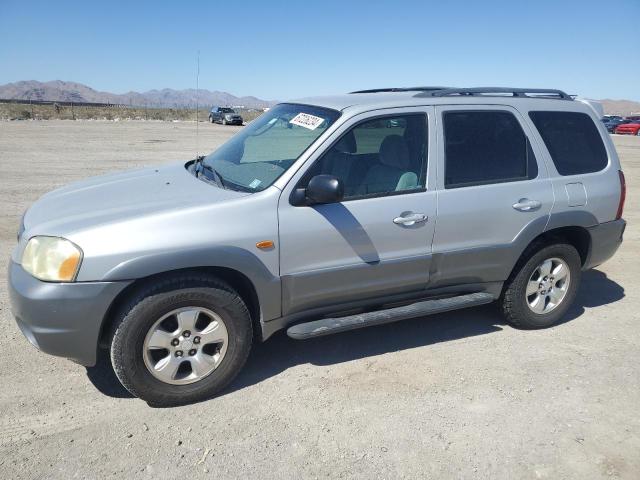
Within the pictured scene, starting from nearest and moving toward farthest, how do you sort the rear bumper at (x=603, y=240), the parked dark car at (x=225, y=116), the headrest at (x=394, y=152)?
the headrest at (x=394, y=152) < the rear bumper at (x=603, y=240) < the parked dark car at (x=225, y=116)

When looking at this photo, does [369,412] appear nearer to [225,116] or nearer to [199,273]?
[199,273]

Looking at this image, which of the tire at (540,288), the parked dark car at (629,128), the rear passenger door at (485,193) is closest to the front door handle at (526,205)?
the rear passenger door at (485,193)

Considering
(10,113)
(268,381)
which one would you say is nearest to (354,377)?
(268,381)

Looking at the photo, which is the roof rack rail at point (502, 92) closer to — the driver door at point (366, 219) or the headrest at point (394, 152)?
the driver door at point (366, 219)

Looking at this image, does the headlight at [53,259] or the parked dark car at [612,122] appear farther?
the parked dark car at [612,122]

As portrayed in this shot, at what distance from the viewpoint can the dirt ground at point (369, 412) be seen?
2859 mm

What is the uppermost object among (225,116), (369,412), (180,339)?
(225,116)

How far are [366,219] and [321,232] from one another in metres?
0.34

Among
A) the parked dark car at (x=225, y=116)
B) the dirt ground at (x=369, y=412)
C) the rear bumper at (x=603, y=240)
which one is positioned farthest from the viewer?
the parked dark car at (x=225, y=116)

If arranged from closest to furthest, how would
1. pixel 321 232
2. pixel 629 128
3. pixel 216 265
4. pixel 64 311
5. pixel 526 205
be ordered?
pixel 64 311 < pixel 216 265 < pixel 321 232 < pixel 526 205 < pixel 629 128

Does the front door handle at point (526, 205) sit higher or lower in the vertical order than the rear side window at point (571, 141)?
lower

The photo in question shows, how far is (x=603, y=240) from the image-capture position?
15.4ft

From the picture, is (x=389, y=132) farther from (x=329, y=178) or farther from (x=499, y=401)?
(x=499, y=401)

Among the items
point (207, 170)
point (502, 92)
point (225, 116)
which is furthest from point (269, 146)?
point (225, 116)
